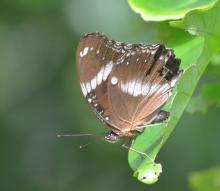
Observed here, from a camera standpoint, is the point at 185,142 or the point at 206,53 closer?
the point at 206,53

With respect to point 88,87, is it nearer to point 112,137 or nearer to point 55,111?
point 112,137

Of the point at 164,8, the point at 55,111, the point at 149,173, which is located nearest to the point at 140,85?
the point at 164,8

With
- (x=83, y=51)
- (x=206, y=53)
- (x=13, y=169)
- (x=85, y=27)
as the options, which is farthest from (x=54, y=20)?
(x=206, y=53)

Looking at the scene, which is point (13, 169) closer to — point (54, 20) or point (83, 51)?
point (54, 20)

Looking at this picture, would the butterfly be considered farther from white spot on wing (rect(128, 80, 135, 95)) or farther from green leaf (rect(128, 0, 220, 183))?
green leaf (rect(128, 0, 220, 183))

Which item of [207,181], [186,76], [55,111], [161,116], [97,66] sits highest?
[186,76]
